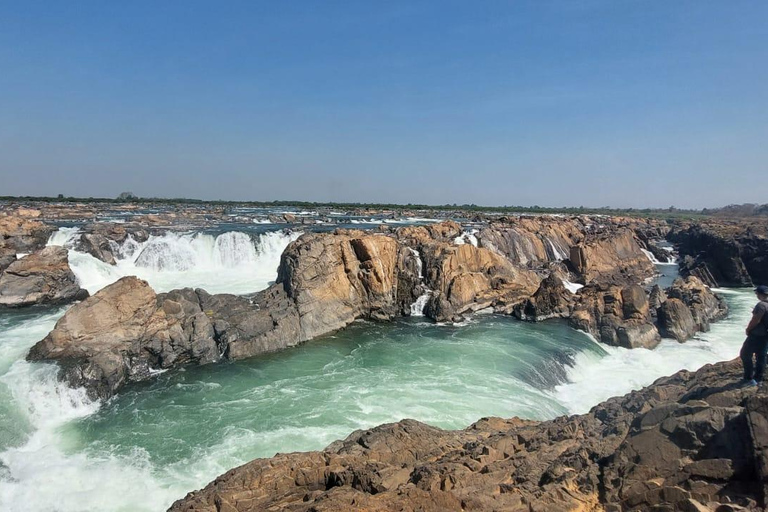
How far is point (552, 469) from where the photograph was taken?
605 centimetres

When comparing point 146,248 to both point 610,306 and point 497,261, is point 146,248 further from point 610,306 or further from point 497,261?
point 610,306

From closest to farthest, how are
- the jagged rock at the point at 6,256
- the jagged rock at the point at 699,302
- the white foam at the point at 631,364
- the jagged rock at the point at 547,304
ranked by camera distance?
the white foam at the point at 631,364
the jagged rock at the point at 699,302
the jagged rock at the point at 6,256
the jagged rock at the point at 547,304

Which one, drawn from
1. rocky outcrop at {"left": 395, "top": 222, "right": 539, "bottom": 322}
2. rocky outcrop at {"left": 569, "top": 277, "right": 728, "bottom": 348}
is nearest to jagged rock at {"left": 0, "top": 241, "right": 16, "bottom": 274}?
rocky outcrop at {"left": 395, "top": 222, "right": 539, "bottom": 322}

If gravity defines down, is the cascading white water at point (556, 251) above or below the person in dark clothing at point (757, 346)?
below

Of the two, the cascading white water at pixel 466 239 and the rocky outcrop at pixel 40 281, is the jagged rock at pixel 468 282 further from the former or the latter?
the rocky outcrop at pixel 40 281

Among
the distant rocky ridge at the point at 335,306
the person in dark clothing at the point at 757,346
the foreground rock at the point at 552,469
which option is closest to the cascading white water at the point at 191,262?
the distant rocky ridge at the point at 335,306

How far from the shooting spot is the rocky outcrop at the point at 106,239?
28.5 metres

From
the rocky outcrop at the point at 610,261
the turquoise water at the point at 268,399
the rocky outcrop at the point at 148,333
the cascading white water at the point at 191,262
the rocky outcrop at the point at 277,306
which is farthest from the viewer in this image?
the rocky outcrop at the point at 610,261

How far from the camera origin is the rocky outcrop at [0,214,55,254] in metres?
25.5

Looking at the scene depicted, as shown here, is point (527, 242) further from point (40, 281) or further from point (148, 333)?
point (40, 281)

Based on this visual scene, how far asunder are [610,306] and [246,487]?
19836 mm

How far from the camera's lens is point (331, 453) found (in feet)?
25.4

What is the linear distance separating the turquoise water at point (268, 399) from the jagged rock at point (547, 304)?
2256mm

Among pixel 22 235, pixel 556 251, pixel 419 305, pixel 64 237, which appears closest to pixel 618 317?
pixel 419 305
